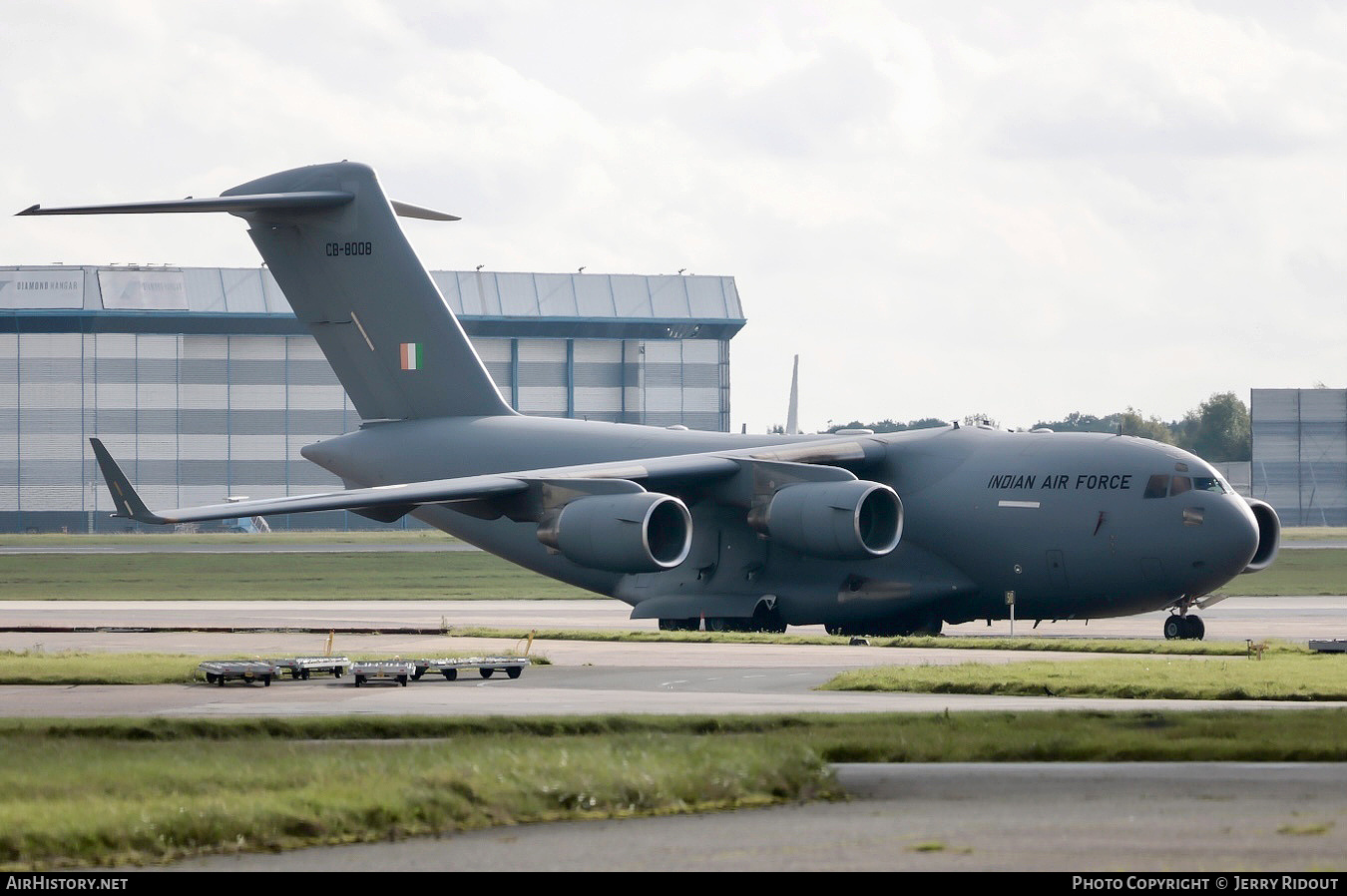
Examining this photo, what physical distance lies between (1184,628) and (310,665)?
47.4 feet

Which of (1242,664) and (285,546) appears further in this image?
(285,546)

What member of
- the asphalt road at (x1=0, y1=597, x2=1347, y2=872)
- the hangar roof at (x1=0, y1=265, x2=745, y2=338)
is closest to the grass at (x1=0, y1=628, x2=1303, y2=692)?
the asphalt road at (x1=0, y1=597, x2=1347, y2=872)

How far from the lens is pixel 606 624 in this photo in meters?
32.9

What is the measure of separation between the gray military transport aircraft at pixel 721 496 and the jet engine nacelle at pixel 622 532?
0.04 m

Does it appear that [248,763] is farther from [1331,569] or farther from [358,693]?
[1331,569]

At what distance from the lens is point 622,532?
2672 centimetres

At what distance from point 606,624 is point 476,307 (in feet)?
187

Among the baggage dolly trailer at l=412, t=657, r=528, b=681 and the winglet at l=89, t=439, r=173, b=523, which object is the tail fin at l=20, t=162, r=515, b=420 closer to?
the winglet at l=89, t=439, r=173, b=523

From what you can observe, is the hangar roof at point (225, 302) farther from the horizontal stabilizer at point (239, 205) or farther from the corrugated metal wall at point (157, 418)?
the horizontal stabilizer at point (239, 205)

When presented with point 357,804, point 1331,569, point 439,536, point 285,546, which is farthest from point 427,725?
point 439,536

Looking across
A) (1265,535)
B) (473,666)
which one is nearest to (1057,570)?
(1265,535)

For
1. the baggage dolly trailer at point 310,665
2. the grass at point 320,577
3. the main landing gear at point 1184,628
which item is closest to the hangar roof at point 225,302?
the grass at point 320,577

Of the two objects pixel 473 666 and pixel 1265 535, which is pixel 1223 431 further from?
pixel 473 666

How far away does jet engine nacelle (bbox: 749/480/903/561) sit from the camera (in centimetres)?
2742
